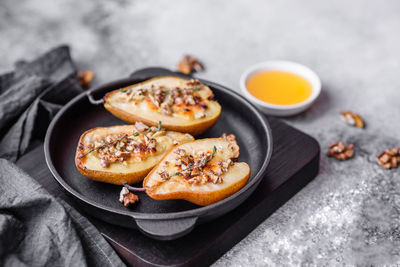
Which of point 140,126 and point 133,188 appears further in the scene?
point 140,126

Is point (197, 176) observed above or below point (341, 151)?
above

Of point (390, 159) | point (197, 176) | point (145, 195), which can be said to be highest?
point (197, 176)

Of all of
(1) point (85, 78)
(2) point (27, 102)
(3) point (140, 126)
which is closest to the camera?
(3) point (140, 126)

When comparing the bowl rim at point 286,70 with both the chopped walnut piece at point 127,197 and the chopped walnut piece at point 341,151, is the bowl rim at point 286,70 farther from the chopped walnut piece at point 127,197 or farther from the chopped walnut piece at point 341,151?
the chopped walnut piece at point 127,197

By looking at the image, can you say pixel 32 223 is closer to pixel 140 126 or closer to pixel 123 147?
pixel 123 147

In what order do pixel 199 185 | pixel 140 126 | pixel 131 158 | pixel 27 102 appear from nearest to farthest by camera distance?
pixel 199 185 < pixel 131 158 < pixel 140 126 < pixel 27 102

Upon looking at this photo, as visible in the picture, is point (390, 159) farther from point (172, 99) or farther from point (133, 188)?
point (133, 188)

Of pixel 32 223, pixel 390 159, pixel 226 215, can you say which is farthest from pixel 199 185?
pixel 390 159
